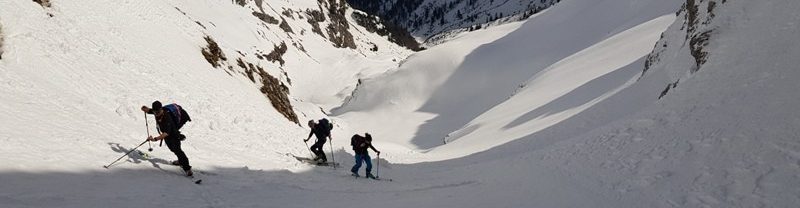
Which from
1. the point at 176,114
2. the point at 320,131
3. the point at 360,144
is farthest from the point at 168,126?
the point at 320,131

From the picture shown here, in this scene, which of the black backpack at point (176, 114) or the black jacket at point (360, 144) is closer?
the black backpack at point (176, 114)

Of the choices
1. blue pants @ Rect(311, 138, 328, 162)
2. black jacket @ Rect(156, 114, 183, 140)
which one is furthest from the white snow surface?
blue pants @ Rect(311, 138, 328, 162)

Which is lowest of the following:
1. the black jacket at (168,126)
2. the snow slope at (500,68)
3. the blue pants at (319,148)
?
the blue pants at (319,148)

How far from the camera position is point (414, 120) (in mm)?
59719

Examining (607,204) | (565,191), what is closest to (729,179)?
(607,204)

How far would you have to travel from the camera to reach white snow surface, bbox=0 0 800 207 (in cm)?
966

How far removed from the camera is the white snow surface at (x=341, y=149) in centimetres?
966

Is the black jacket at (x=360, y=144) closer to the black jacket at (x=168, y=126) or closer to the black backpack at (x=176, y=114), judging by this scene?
the black backpack at (x=176, y=114)

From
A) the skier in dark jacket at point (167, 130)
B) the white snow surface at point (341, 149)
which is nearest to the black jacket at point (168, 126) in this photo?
the skier in dark jacket at point (167, 130)

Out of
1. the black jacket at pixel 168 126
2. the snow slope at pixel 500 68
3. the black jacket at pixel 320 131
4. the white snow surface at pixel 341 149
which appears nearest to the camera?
the white snow surface at pixel 341 149

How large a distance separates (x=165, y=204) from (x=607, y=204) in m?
8.22

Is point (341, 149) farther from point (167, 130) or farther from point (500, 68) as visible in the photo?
point (500, 68)

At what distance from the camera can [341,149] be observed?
25.6m

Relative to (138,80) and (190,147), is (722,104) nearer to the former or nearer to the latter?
(190,147)
